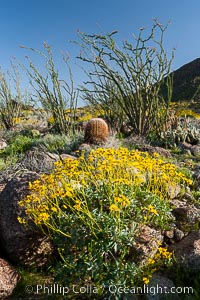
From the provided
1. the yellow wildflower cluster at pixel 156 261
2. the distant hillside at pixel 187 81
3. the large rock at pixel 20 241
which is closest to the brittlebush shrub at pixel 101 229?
the yellow wildflower cluster at pixel 156 261

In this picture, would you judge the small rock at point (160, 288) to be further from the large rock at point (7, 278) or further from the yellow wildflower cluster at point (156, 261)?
the large rock at point (7, 278)

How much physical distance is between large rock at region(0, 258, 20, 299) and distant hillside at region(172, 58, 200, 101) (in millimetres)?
34149

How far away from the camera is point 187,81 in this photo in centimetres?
4072

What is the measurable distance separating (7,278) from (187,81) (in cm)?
4156

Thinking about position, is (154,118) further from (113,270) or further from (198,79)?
(198,79)

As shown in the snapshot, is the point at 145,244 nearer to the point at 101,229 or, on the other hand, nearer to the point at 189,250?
the point at 189,250

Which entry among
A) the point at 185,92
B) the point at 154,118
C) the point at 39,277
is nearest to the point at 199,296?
the point at 39,277

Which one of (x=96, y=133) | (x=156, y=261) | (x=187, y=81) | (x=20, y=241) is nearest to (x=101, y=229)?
(x=156, y=261)

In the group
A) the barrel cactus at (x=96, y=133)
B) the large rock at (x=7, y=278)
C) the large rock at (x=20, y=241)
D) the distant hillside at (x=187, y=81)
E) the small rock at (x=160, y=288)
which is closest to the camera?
the small rock at (x=160, y=288)

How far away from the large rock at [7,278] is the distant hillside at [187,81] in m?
34.1

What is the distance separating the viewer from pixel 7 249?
2.83 meters

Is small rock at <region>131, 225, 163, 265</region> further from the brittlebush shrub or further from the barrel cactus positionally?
the barrel cactus

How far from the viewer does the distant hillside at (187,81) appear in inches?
1436

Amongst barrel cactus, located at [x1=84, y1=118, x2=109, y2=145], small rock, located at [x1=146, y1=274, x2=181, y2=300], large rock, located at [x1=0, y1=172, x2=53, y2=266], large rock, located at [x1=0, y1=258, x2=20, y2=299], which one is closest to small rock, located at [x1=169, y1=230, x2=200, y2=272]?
small rock, located at [x1=146, y1=274, x2=181, y2=300]
